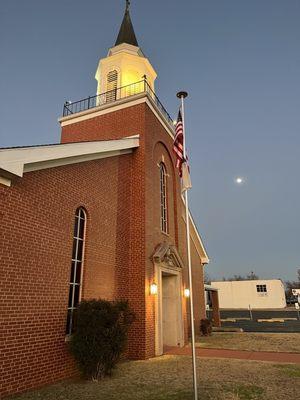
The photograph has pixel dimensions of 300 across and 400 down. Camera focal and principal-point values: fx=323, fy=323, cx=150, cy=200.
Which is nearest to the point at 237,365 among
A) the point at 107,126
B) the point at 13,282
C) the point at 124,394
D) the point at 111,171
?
the point at 124,394

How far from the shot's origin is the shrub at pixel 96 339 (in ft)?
27.4

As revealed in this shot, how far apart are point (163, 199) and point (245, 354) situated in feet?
24.5

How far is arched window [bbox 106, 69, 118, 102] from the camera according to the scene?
1641cm

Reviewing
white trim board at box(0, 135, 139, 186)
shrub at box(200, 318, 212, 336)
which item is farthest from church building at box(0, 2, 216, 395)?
shrub at box(200, 318, 212, 336)

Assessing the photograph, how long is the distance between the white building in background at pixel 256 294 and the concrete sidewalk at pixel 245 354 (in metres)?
43.6

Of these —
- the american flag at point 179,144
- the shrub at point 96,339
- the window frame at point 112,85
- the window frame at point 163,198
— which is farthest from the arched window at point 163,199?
the shrub at point 96,339

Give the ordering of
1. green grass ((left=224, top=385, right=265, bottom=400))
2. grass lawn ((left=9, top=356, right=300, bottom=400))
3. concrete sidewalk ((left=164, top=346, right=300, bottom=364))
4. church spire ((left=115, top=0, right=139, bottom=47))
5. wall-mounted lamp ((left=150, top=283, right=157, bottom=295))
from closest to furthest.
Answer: green grass ((left=224, top=385, right=265, bottom=400)) → grass lawn ((left=9, top=356, right=300, bottom=400)) → concrete sidewalk ((left=164, top=346, right=300, bottom=364)) → wall-mounted lamp ((left=150, top=283, right=157, bottom=295)) → church spire ((left=115, top=0, right=139, bottom=47))

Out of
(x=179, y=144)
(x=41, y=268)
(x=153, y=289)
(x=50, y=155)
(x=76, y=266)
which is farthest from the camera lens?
(x=153, y=289)

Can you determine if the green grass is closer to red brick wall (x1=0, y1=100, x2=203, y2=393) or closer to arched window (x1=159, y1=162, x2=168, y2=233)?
red brick wall (x1=0, y1=100, x2=203, y2=393)

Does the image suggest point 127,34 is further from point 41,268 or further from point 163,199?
point 41,268

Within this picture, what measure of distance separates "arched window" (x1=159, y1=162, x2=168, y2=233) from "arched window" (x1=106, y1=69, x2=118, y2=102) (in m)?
4.28

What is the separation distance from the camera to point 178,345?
575 inches

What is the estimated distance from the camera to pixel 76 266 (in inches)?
388

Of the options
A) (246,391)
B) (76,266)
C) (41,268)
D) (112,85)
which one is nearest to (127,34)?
(112,85)
